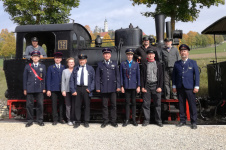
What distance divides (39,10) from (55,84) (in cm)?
889

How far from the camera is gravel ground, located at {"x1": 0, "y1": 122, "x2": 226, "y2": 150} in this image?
393cm

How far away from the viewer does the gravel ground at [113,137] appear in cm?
393

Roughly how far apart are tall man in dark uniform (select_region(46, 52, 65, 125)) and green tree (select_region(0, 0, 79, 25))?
8.33 m

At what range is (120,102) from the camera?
617cm

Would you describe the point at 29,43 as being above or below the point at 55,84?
above

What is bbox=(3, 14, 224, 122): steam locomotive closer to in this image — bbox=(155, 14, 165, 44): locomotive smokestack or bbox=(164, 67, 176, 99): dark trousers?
bbox=(155, 14, 165, 44): locomotive smokestack

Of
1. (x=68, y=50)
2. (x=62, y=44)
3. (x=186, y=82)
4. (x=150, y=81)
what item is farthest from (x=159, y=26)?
(x=62, y=44)

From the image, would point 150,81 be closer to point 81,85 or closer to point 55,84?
point 81,85

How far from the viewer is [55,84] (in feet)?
18.4

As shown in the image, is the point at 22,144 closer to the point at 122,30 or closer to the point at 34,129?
the point at 34,129

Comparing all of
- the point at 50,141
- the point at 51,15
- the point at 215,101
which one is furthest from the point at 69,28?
the point at 51,15

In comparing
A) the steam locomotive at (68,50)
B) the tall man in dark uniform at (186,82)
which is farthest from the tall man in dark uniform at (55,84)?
the tall man in dark uniform at (186,82)

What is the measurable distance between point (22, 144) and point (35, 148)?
38 cm

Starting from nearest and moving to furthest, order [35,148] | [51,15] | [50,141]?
[35,148] < [50,141] < [51,15]
